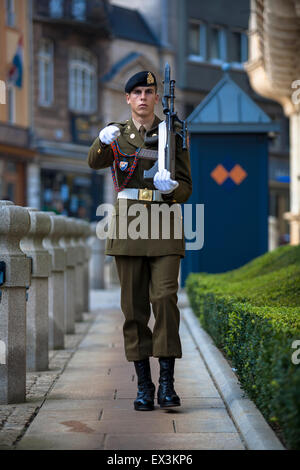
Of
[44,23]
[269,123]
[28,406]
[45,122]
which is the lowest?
[28,406]

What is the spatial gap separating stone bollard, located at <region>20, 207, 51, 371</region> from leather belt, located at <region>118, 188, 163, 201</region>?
5.15ft

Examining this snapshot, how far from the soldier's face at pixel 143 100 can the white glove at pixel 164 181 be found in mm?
498

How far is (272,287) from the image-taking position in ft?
24.4

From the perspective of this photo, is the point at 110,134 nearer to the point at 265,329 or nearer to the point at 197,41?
the point at 265,329

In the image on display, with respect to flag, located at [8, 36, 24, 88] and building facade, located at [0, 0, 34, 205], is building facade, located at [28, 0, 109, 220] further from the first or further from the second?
flag, located at [8, 36, 24, 88]

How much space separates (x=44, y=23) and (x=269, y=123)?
22034 millimetres

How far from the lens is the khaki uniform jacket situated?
565cm

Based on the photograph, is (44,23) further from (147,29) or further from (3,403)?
(3,403)

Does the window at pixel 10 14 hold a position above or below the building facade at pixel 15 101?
above

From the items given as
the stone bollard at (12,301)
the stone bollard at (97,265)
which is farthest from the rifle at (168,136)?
the stone bollard at (97,265)

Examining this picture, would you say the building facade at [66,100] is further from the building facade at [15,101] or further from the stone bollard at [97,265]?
the stone bollard at [97,265]

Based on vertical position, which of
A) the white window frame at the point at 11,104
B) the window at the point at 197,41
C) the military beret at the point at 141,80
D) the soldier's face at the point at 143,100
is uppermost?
the window at the point at 197,41

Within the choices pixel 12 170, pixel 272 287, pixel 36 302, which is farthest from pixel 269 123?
pixel 12 170

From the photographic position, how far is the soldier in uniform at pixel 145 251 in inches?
222
